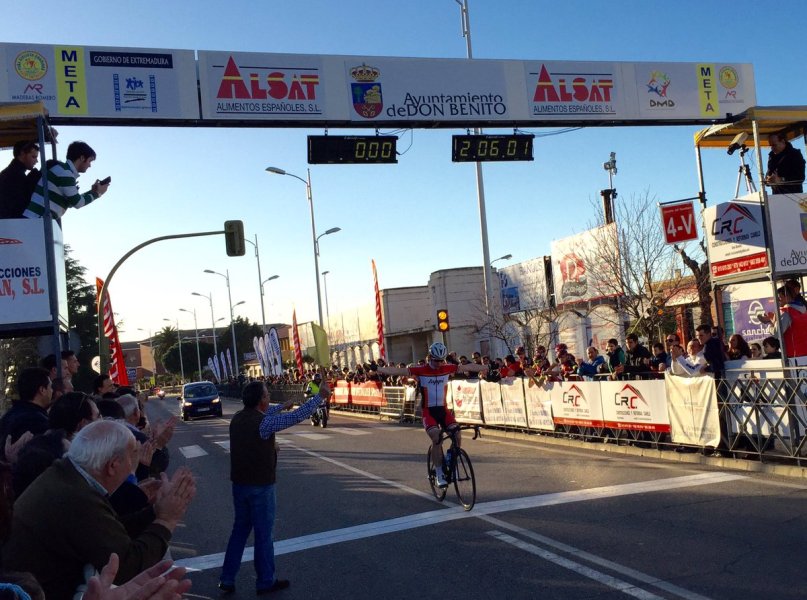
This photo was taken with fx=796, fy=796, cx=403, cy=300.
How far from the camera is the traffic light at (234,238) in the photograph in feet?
69.5

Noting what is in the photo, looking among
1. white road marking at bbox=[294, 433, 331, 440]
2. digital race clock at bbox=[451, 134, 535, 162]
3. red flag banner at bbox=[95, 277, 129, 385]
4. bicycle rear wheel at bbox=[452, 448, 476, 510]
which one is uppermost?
digital race clock at bbox=[451, 134, 535, 162]

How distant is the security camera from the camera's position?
13.6 meters

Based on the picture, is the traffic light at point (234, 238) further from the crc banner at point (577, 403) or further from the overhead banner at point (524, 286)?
the overhead banner at point (524, 286)

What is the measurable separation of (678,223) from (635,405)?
131 inches

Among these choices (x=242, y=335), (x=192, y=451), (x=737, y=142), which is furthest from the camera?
(x=242, y=335)

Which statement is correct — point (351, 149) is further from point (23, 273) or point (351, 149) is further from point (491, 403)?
point (491, 403)

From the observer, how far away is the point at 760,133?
46.3ft

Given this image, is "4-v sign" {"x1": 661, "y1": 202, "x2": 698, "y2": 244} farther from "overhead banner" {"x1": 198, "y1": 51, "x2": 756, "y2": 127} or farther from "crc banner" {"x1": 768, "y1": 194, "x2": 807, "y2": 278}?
"overhead banner" {"x1": 198, "y1": 51, "x2": 756, "y2": 127}

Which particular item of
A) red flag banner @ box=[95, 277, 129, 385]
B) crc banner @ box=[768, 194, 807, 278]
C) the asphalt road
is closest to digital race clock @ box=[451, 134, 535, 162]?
crc banner @ box=[768, 194, 807, 278]

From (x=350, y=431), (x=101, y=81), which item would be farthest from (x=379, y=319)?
(x=101, y=81)

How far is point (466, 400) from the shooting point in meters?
21.1

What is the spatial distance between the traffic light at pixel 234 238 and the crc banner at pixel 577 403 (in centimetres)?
928

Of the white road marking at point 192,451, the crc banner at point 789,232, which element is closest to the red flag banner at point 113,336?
the white road marking at point 192,451

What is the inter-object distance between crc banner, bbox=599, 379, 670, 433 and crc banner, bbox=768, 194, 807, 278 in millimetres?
2661
